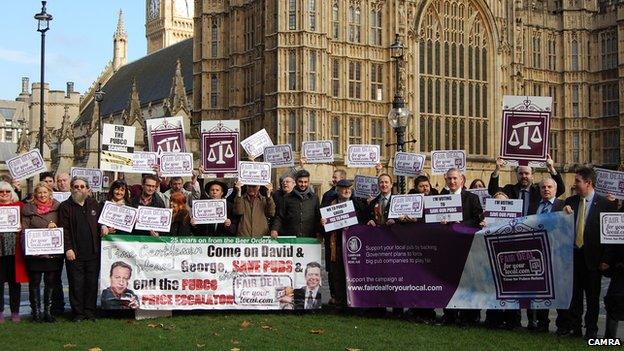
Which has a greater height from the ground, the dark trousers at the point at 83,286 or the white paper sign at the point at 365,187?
the white paper sign at the point at 365,187

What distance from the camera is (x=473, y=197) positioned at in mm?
12555

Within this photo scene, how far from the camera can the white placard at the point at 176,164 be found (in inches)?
587

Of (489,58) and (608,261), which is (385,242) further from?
(489,58)

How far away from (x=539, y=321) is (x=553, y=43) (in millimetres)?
41580

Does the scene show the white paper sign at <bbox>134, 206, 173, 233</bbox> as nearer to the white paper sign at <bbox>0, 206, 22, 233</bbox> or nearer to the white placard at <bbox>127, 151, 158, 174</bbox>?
the white paper sign at <bbox>0, 206, 22, 233</bbox>

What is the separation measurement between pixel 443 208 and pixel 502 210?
83 cm

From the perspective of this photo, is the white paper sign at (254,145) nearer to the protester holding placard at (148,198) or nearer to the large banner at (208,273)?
the protester holding placard at (148,198)

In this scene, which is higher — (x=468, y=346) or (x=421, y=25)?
(x=421, y=25)

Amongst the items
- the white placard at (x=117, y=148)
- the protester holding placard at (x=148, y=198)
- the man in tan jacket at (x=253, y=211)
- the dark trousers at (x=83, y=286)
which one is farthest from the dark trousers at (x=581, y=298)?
the white placard at (x=117, y=148)

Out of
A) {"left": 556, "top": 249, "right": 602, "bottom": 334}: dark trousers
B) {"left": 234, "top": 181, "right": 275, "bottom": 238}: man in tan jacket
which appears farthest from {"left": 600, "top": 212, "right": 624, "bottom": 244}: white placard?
{"left": 234, "top": 181, "right": 275, "bottom": 238}: man in tan jacket

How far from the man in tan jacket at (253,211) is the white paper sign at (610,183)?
16.5ft

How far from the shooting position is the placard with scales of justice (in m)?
13.2

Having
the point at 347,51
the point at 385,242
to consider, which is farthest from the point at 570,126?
the point at 385,242

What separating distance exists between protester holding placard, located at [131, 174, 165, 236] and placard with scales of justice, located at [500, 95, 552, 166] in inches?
210
